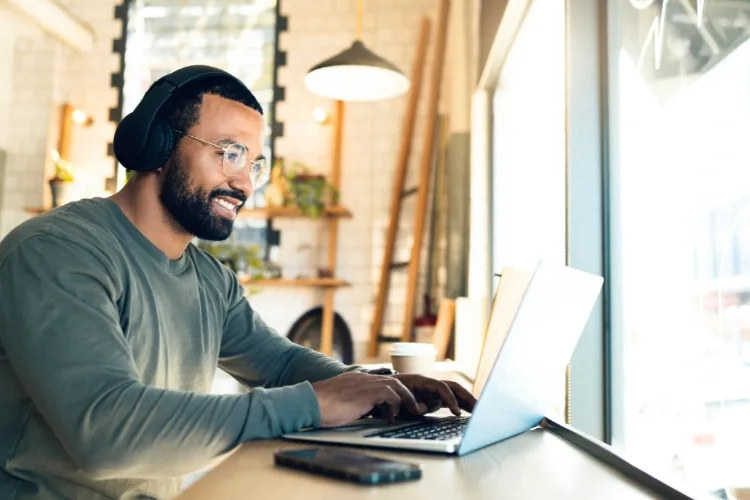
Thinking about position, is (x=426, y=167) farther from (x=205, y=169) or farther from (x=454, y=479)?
(x=454, y=479)

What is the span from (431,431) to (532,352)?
0.23 m

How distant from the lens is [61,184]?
15.4 feet

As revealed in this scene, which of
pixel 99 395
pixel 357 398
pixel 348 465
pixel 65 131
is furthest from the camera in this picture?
pixel 65 131

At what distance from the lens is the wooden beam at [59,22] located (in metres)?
4.31

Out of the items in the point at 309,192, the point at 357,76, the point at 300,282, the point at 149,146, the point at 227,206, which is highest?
the point at 357,76

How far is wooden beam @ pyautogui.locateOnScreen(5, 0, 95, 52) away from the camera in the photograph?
431 cm

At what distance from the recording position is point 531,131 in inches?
107

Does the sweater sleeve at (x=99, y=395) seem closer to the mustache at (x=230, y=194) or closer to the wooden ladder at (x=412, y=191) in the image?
the mustache at (x=230, y=194)

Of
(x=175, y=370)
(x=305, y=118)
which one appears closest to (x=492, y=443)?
(x=175, y=370)

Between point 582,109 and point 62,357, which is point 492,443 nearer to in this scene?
point 62,357

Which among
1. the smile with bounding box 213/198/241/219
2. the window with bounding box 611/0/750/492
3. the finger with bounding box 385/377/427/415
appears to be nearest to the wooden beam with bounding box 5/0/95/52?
the smile with bounding box 213/198/241/219

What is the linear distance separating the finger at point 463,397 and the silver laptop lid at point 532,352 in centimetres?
15

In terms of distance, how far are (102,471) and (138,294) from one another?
424mm

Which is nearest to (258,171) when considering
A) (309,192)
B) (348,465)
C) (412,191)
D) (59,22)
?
(348,465)
